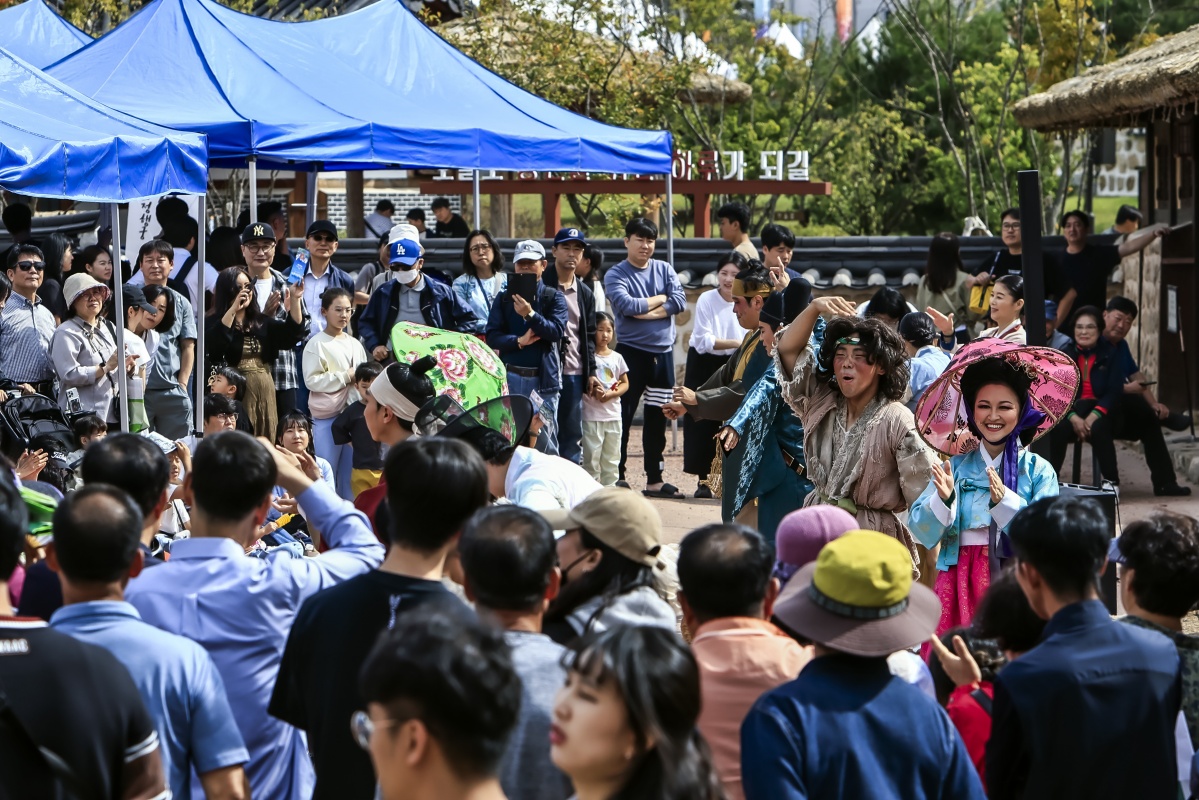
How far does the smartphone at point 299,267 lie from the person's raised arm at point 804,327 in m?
4.31

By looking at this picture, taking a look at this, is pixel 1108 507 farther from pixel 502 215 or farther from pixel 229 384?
pixel 502 215

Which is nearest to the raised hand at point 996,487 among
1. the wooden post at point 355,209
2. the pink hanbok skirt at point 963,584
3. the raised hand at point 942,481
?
the raised hand at point 942,481

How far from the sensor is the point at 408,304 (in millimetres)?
8867

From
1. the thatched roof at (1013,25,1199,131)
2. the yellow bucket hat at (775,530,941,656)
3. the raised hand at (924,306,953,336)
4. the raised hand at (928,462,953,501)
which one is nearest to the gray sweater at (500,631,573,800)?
the yellow bucket hat at (775,530,941,656)

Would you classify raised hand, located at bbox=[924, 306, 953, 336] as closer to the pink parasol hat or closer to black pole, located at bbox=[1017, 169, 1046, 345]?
black pole, located at bbox=[1017, 169, 1046, 345]

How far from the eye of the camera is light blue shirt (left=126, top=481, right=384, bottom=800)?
309cm

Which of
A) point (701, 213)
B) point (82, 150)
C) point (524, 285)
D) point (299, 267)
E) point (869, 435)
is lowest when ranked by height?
point (869, 435)

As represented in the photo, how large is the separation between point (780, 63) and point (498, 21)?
20.0ft

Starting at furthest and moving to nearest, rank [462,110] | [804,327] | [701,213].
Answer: [701,213] < [462,110] < [804,327]

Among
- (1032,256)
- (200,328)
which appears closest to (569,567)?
(1032,256)

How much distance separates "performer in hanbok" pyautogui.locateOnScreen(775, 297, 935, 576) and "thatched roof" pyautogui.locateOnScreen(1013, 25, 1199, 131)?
5.36 m

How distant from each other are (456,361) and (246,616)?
89.7 inches

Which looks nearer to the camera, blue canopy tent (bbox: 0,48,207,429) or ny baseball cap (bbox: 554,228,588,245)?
blue canopy tent (bbox: 0,48,207,429)

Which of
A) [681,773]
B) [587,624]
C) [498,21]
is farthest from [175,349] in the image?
[498,21]
